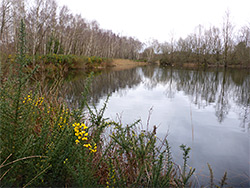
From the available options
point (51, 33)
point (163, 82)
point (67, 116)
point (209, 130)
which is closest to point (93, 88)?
point (163, 82)

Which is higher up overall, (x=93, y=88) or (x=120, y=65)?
(x=120, y=65)

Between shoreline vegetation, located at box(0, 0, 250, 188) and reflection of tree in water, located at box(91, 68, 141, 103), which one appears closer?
shoreline vegetation, located at box(0, 0, 250, 188)

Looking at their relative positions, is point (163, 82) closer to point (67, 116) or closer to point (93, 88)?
point (93, 88)

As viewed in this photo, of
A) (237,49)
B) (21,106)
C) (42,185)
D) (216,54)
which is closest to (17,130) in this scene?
(21,106)

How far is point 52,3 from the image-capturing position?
84.7 feet

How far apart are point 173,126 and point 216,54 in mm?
44563

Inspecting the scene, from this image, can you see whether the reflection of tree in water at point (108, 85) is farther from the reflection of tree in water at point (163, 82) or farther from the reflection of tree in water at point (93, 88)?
the reflection of tree in water at point (163, 82)

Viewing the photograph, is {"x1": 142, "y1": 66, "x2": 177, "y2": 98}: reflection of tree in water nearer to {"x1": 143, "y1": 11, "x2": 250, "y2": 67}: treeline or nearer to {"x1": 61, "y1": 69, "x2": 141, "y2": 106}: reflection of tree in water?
{"x1": 61, "y1": 69, "x2": 141, "y2": 106}: reflection of tree in water

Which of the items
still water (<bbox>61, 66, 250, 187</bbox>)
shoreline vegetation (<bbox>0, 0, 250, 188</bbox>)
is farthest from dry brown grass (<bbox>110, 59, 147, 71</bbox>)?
still water (<bbox>61, 66, 250, 187</bbox>)

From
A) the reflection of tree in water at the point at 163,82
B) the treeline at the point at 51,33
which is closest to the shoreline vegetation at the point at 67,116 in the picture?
the treeline at the point at 51,33

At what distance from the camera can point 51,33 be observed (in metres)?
29.2

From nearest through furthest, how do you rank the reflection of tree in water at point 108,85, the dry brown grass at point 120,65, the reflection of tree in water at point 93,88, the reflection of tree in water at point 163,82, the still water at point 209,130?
1. the still water at point 209,130
2. the reflection of tree in water at point 93,88
3. the reflection of tree in water at point 108,85
4. the reflection of tree in water at point 163,82
5. the dry brown grass at point 120,65

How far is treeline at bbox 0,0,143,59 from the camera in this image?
13.5m

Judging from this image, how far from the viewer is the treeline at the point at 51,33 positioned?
13.5 m
